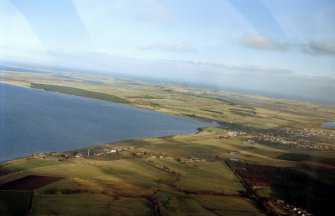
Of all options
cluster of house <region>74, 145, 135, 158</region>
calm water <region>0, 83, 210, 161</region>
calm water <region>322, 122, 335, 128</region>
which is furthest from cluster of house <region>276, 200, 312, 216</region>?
calm water <region>322, 122, 335, 128</region>

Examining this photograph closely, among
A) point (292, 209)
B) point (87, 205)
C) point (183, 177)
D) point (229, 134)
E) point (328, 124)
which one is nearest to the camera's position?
point (87, 205)

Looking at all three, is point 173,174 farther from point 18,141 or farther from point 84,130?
point 84,130

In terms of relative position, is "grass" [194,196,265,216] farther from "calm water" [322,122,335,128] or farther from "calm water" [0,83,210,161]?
"calm water" [322,122,335,128]

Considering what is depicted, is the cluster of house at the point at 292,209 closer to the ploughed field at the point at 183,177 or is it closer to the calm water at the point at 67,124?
the ploughed field at the point at 183,177

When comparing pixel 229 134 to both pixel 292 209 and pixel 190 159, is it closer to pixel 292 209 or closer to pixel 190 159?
pixel 190 159

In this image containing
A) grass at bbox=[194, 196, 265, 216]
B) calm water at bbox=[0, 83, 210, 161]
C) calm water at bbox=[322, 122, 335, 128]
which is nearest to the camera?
grass at bbox=[194, 196, 265, 216]

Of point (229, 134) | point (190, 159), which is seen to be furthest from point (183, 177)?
point (229, 134)

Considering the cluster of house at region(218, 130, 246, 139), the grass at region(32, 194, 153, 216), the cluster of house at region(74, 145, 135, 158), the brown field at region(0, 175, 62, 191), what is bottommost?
the cluster of house at region(74, 145, 135, 158)

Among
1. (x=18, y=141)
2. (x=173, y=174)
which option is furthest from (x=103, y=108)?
(x=173, y=174)
